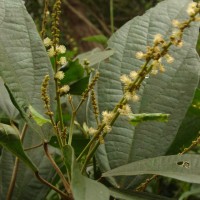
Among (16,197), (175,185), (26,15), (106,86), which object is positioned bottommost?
(175,185)

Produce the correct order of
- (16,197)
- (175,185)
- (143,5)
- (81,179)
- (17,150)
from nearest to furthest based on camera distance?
(81,179) < (17,150) < (16,197) < (175,185) < (143,5)

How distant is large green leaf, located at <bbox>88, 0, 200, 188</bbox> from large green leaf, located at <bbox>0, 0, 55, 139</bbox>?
0.10 m

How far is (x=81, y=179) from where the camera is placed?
1.69 feet

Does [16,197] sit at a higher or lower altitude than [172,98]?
lower

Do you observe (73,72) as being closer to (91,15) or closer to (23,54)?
(23,54)

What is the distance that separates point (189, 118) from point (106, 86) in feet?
0.68

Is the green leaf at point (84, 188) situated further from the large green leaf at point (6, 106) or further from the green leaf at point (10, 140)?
the large green leaf at point (6, 106)

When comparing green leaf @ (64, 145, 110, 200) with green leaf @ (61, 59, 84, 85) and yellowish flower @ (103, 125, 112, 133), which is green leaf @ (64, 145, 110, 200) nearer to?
yellowish flower @ (103, 125, 112, 133)

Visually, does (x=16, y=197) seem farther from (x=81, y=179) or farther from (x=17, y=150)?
(x=81, y=179)

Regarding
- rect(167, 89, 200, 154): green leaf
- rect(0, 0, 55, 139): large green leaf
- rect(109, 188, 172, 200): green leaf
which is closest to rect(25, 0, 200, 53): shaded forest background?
rect(167, 89, 200, 154): green leaf

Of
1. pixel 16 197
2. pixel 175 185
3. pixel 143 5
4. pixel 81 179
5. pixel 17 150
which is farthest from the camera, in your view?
pixel 143 5

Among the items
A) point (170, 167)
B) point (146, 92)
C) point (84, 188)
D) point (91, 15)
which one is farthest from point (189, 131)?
point (91, 15)

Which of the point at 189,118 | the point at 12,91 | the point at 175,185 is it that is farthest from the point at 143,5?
the point at 12,91

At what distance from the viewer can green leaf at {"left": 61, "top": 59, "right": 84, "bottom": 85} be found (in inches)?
33.1
